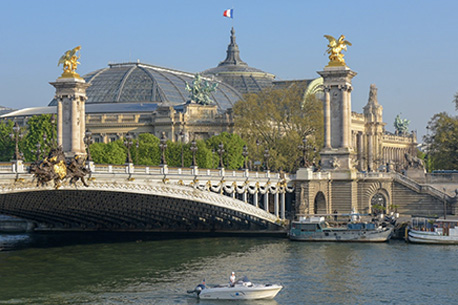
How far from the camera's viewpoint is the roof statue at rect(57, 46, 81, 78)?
8102 centimetres

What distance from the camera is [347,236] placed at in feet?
241

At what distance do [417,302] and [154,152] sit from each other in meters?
62.9

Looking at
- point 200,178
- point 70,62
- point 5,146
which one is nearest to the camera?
point 200,178

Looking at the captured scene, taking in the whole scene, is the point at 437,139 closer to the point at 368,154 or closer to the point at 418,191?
the point at 418,191

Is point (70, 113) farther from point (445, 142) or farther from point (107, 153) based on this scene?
point (445, 142)

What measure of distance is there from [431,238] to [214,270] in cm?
2151

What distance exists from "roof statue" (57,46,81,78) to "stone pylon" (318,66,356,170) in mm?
22653

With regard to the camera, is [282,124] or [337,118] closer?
[337,118]

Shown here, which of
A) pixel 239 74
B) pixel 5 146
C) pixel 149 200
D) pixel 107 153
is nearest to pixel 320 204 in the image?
pixel 149 200

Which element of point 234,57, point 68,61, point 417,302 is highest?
point 234,57

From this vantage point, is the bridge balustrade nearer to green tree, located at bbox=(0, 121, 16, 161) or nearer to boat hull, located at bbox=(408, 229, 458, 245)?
boat hull, located at bbox=(408, 229, 458, 245)

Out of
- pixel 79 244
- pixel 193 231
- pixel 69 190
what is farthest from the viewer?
pixel 193 231

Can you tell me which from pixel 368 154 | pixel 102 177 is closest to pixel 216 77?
pixel 368 154

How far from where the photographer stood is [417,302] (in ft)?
155
